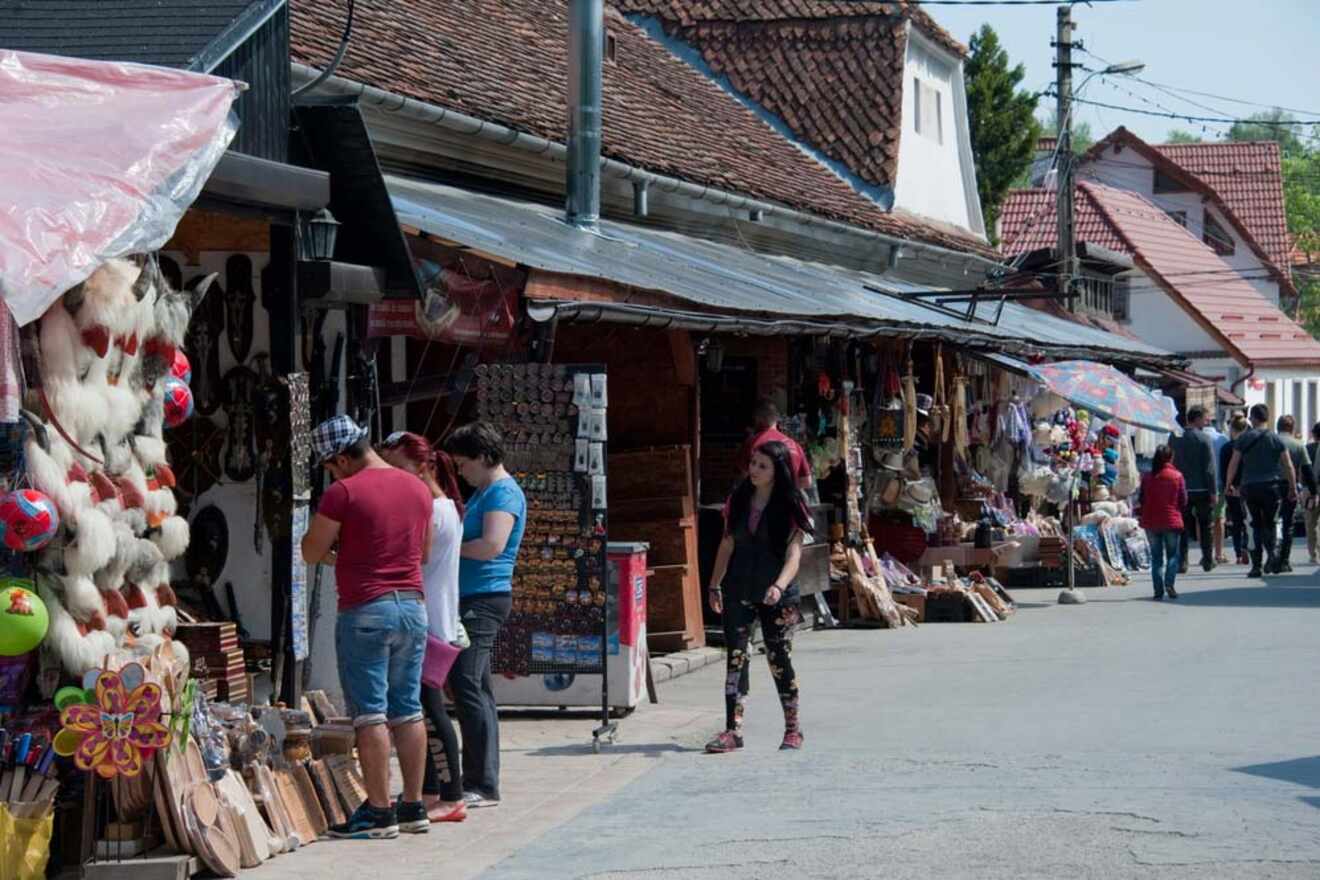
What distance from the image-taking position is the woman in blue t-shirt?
960 cm

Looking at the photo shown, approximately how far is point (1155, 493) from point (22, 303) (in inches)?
592

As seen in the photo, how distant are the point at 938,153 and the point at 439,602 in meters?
23.6

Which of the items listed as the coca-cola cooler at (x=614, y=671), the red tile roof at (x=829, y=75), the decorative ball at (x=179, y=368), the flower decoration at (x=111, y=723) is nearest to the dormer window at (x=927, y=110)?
the red tile roof at (x=829, y=75)

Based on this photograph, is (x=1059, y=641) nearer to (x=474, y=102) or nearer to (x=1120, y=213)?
(x=474, y=102)

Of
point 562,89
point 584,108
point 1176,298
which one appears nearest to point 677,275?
point 584,108

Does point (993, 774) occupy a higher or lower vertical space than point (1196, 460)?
lower

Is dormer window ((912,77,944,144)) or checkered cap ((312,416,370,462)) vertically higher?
dormer window ((912,77,944,144))

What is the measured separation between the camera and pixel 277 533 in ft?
33.3

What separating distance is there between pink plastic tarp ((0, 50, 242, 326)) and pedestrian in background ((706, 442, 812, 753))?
11.6 feet

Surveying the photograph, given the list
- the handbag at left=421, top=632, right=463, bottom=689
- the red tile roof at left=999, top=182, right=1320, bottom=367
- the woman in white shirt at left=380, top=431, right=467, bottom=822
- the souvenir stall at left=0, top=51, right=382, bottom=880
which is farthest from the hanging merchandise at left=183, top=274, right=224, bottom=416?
the red tile roof at left=999, top=182, right=1320, bottom=367

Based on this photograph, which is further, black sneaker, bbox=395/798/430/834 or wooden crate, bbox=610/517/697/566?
wooden crate, bbox=610/517/697/566

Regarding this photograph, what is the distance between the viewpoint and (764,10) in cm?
3048

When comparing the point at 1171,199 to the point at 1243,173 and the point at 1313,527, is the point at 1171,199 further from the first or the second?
the point at 1313,527

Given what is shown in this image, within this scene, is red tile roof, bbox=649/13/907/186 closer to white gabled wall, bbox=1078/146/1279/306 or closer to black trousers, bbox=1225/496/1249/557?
black trousers, bbox=1225/496/1249/557
